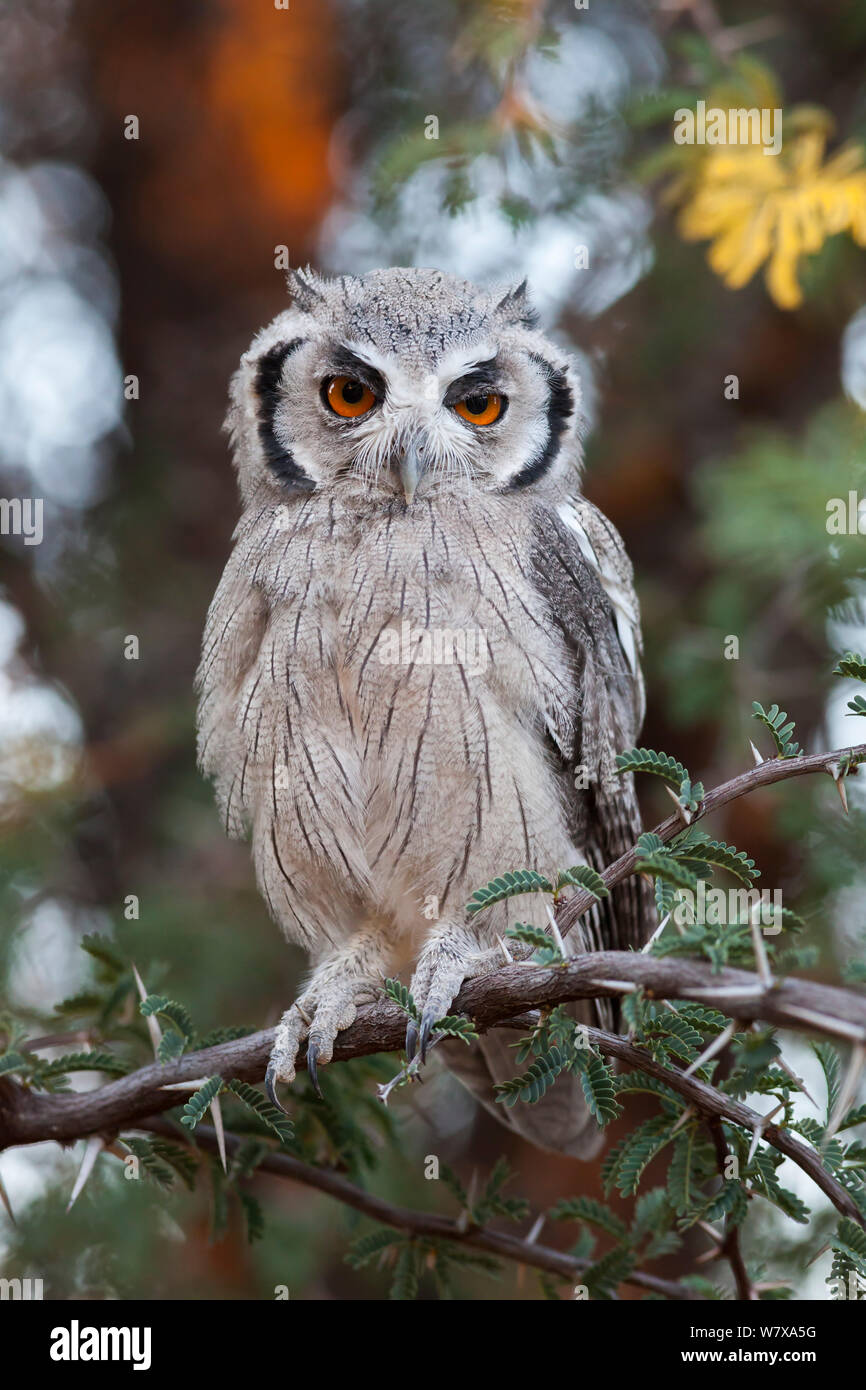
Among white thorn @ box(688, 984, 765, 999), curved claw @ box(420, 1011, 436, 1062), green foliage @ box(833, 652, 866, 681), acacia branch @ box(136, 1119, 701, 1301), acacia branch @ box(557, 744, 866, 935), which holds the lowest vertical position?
acacia branch @ box(136, 1119, 701, 1301)

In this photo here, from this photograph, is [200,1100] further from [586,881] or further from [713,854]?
[713,854]

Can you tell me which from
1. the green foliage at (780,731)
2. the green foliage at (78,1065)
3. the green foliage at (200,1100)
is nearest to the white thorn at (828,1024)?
the green foliage at (780,731)

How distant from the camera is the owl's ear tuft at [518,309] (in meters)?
2.64

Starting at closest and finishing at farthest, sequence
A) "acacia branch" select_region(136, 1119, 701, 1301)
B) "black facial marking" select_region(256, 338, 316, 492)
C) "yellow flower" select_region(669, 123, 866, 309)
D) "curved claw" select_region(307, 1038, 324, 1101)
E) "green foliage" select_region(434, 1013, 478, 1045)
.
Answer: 1. "green foliage" select_region(434, 1013, 478, 1045)
2. "curved claw" select_region(307, 1038, 324, 1101)
3. "acacia branch" select_region(136, 1119, 701, 1301)
4. "black facial marking" select_region(256, 338, 316, 492)
5. "yellow flower" select_region(669, 123, 866, 309)

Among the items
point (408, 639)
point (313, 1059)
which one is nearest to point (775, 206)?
point (408, 639)

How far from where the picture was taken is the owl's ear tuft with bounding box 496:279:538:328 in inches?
104

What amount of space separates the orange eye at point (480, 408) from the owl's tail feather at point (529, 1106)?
4.47ft

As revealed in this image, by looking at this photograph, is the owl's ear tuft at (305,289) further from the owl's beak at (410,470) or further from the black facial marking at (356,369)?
the owl's beak at (410,470)

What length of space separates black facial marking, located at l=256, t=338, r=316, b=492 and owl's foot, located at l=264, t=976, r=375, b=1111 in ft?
3.35

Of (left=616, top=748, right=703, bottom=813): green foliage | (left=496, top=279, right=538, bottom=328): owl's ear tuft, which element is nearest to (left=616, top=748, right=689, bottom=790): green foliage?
(left=616, top=748, right=703, bottom=813): green foliage

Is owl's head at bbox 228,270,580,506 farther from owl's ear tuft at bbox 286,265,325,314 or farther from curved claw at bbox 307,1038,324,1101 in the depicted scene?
curved claw at bbox 307,1038,324,1101

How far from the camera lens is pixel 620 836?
8.96ft

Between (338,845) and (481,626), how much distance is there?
536mm

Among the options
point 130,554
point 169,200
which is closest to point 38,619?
point 130,554
